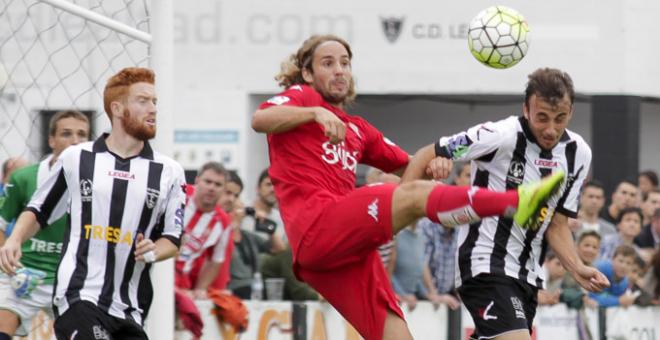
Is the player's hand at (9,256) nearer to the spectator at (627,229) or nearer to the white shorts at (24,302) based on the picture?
the white shorts at (24,302)

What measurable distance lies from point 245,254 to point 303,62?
393cm

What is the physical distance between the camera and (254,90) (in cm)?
1777

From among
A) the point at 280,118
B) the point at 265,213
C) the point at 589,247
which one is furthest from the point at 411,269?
the point at 280,118

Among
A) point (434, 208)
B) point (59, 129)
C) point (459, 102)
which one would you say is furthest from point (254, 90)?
point (434, 208)

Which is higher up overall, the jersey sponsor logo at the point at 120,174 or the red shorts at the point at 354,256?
the jersey sponsor logo at the point at 120,174

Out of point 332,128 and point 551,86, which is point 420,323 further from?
point 332,128

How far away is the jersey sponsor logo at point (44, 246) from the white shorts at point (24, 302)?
0.24m

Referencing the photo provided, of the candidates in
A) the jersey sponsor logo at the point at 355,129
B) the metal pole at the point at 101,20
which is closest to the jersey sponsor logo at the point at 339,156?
the jersey sponsor logo at the point at 355,129

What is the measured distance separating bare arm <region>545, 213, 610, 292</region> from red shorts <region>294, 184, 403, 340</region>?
3.80 ft

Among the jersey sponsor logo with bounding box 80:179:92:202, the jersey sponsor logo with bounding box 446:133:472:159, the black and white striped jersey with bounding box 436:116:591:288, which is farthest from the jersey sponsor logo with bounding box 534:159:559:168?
the jersey sponsor logo with bounding box 80:179:92:202

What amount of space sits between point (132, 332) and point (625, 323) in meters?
5.88

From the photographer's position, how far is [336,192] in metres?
7.10

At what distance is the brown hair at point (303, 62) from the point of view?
739cm

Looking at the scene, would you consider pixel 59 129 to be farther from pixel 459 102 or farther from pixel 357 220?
pixel 459 102
